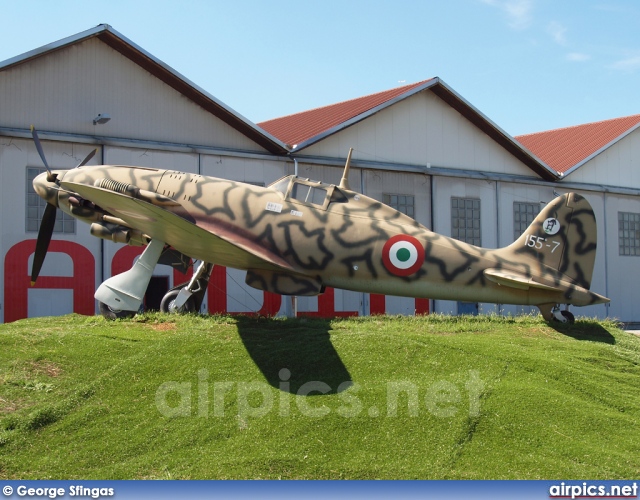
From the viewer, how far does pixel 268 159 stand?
65.8ft

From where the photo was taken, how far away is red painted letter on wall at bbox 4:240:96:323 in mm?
16906

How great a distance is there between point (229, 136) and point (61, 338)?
10.5 m

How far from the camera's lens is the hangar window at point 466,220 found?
23.1 meters

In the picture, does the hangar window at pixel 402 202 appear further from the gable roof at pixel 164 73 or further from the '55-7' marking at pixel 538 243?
the '55-7' marking at pixel 538 243

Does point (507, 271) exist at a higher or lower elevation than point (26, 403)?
higher

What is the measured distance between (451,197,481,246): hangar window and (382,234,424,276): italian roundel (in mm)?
11325

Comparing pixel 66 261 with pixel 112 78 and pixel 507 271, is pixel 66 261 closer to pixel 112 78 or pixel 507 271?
pixel 112 78

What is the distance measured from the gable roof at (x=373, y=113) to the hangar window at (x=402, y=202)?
100 inches

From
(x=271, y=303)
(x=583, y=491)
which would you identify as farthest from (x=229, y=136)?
(x=583, y=491)

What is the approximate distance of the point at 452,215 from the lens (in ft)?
75.9

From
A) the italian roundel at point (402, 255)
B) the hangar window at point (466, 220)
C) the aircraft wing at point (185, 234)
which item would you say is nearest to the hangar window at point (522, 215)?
the hangar window at point (466, 220)

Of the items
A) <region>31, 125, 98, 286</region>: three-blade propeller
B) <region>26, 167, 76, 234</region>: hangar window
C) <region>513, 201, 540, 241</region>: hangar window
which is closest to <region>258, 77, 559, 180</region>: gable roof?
<region>513, 201, 540, 241</region>: hangar window

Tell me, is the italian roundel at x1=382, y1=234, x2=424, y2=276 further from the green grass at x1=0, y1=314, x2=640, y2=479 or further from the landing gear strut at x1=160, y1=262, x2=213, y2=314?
the landing gear strut at x1=160, y1=262, x2=213, y2=314

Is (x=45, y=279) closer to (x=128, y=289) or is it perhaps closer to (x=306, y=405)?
(x=128, y=289)
